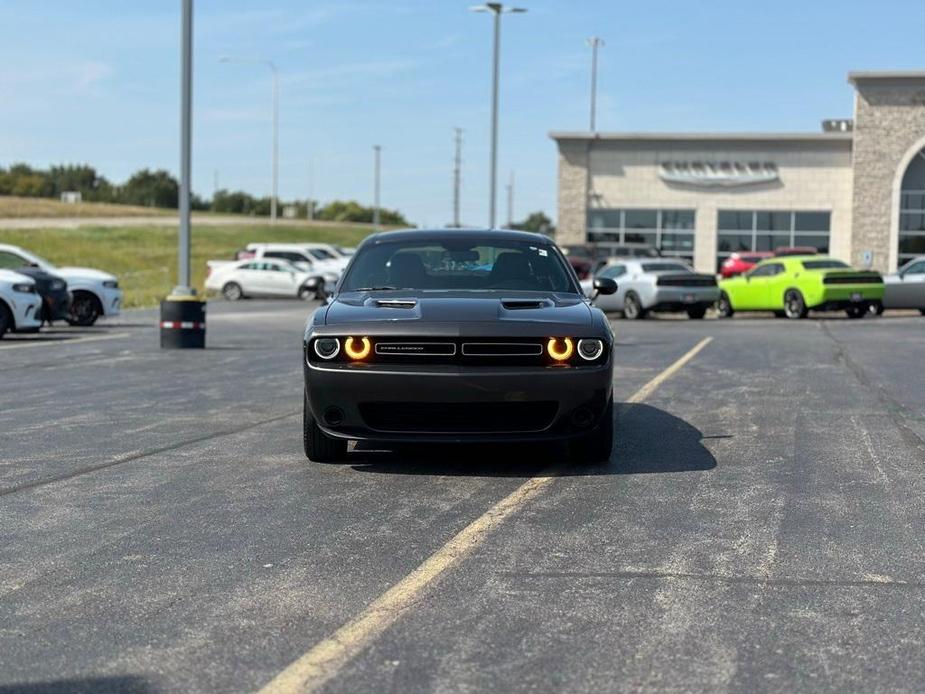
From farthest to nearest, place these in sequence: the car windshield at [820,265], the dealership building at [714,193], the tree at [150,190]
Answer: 1. the tree at [150,190]
2. the dealership building at [714,193]
3. the car windshield at [820,265]

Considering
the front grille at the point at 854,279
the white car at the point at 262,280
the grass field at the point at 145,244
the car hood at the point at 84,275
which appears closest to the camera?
the car hood at the point at 84,275

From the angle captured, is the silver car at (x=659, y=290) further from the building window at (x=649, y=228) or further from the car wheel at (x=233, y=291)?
the building window at (x=649, y=228)

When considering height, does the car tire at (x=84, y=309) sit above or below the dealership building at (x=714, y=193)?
below

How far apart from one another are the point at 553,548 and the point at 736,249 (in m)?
50.8

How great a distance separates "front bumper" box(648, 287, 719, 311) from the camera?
29094 millimetres

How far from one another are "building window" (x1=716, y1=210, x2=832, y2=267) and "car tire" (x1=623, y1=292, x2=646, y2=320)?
85.9 ft

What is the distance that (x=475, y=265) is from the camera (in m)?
8.88

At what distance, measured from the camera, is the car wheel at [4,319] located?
19734 mm

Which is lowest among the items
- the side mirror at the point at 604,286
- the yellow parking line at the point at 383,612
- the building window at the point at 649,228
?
the yellow parking line at the point at 383,612

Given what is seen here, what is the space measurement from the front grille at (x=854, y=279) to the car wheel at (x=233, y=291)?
20.5 m


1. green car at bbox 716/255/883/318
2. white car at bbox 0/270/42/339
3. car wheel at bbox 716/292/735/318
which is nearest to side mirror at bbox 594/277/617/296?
white car at bbox 0/270/42/339

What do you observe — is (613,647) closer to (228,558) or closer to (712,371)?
(228,558)

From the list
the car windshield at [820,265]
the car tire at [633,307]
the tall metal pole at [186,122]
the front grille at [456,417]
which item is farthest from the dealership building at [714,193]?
the front grille at [456,417]

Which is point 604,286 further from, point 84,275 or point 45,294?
point 84,275
